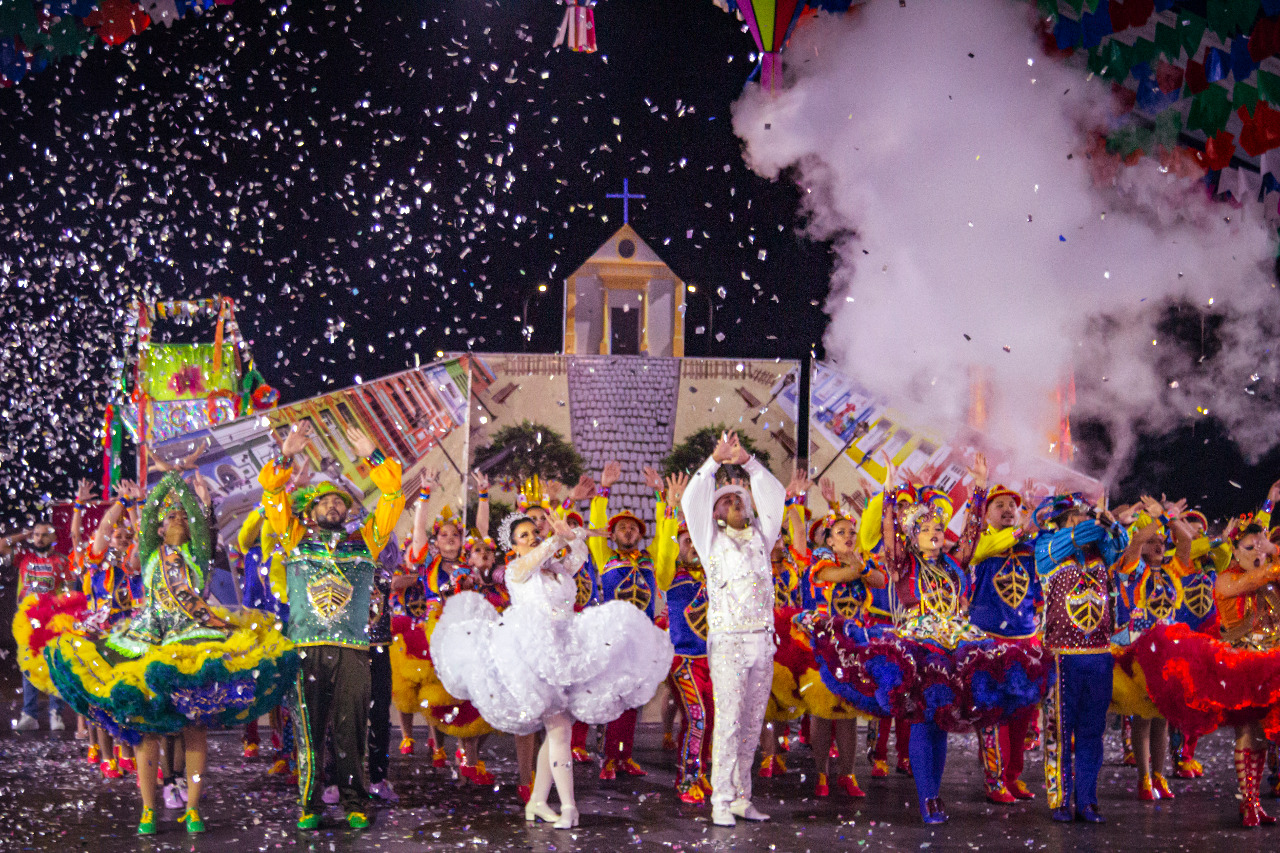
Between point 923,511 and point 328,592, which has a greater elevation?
point 923,511

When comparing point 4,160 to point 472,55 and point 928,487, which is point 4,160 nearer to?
point 472,55

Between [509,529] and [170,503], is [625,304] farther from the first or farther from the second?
[170,503]

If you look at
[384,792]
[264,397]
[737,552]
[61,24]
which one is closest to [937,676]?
[737,552]

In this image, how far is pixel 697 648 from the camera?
6.28 meters

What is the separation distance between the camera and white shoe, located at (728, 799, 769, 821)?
573 centimetres

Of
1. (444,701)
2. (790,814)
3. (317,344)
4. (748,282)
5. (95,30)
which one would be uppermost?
(95,30)

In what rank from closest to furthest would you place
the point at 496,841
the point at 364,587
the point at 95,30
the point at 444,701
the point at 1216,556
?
the point at 496,841 < the point at 364,587 < the point at 444,701 < the point at 1216,556 < the point at 95,30

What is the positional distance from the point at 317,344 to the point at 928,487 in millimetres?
9820

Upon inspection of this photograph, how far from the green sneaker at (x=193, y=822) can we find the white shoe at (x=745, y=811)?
2475mm

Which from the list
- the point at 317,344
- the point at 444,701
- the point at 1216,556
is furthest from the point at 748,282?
the point at 444,701

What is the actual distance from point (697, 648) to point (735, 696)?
0.73 metres

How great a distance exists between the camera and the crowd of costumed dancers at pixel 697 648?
5.36m

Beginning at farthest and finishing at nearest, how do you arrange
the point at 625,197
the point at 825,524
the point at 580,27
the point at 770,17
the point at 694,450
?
the point at 694,450, the point at 625,197, the point at 580,27, the point at 770,17, the point at 825,524

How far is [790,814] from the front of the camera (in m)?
5.94
